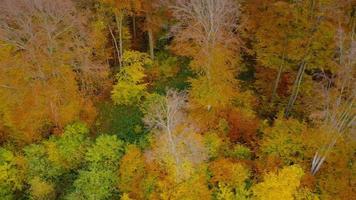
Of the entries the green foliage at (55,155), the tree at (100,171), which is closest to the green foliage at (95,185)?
the tree at (100,171)

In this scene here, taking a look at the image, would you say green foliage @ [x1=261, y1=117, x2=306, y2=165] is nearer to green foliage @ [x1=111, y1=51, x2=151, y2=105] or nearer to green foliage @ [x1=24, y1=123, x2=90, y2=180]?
green foliage @ [x1=111, y1=51, x2=151, y2=105]

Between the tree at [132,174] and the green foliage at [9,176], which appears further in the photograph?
the green foliage at [9,176]

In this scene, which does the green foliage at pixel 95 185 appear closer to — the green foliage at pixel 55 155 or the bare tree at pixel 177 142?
the green foliage at pixel 55 155

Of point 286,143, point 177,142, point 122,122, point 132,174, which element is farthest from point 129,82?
point 286,143

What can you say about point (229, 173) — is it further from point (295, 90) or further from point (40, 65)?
point (40, 65)

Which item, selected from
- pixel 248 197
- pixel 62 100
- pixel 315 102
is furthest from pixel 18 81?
pixel 315 102

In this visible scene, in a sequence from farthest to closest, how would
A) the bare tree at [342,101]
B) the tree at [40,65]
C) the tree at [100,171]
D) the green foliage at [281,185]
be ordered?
1. the tree at [40,65]
2. the tree at [100,171]
3. the bare tree at [342,101]
4. the green foliage at [281,185]

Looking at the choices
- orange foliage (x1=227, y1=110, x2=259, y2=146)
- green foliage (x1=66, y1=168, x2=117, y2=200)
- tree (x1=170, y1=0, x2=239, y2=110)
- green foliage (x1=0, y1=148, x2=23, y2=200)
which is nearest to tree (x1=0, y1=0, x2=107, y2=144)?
green foliage (x1=0, y1=148, x2=23, y2=200)

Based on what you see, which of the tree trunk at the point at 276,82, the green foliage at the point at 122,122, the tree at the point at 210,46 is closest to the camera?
the tree at the point at 210,46
